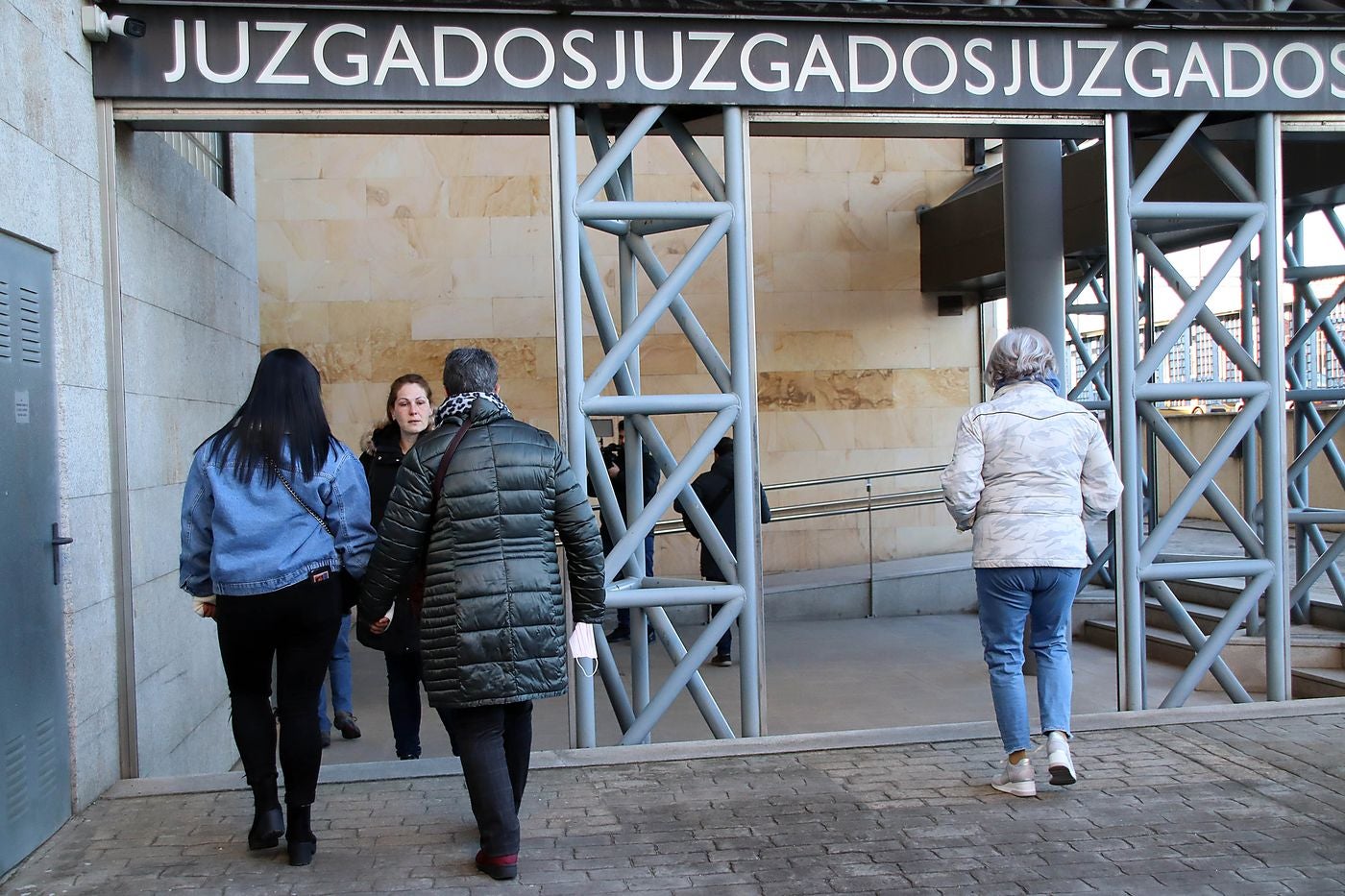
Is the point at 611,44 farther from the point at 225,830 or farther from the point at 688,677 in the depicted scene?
the point at 225,830

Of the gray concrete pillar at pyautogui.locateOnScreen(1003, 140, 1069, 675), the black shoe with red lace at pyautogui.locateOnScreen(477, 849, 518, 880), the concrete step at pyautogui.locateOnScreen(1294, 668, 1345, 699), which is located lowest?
the concrete step at pyautogui.locateOnScreen(1294, 668, 1345, 699)

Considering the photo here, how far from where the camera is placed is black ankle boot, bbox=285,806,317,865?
3836mm

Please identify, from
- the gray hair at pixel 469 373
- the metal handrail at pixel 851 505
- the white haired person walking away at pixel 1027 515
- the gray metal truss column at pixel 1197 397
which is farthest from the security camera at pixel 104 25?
the metal handrail at pixel 851 505

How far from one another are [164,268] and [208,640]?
1.99m

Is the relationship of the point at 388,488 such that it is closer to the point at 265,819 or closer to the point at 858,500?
the point at 265,819

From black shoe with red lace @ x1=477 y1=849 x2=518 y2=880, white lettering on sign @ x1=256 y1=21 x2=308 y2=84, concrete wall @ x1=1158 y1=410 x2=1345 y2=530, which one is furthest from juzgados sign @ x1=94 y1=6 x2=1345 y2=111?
concrete wall @ x1=1158 y1=410 x2=1345 y2=530

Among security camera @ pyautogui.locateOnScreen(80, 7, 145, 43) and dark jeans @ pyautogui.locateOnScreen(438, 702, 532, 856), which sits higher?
security camera @ pyautogui.locateOnScreen(80, 7, 145, 43)

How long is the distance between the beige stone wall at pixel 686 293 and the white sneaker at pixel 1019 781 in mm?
7488

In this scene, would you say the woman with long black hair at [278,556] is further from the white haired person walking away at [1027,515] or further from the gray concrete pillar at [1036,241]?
the gray concrete pillar at [1036,241]

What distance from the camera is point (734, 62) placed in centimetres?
521

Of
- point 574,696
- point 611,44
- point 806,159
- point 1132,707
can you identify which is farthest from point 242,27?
point 806,159

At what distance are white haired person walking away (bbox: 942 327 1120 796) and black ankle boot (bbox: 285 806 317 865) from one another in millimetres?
2402

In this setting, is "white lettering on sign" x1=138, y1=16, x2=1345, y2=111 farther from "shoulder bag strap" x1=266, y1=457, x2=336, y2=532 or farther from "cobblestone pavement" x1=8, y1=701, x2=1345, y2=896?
"cobblestone pavement" x1=8, y1=701, x2=1345, y2=896

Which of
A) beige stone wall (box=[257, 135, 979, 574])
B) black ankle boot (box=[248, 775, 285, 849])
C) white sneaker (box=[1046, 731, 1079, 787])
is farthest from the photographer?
beige stone wall (box=[257, 135, 979, 574])
